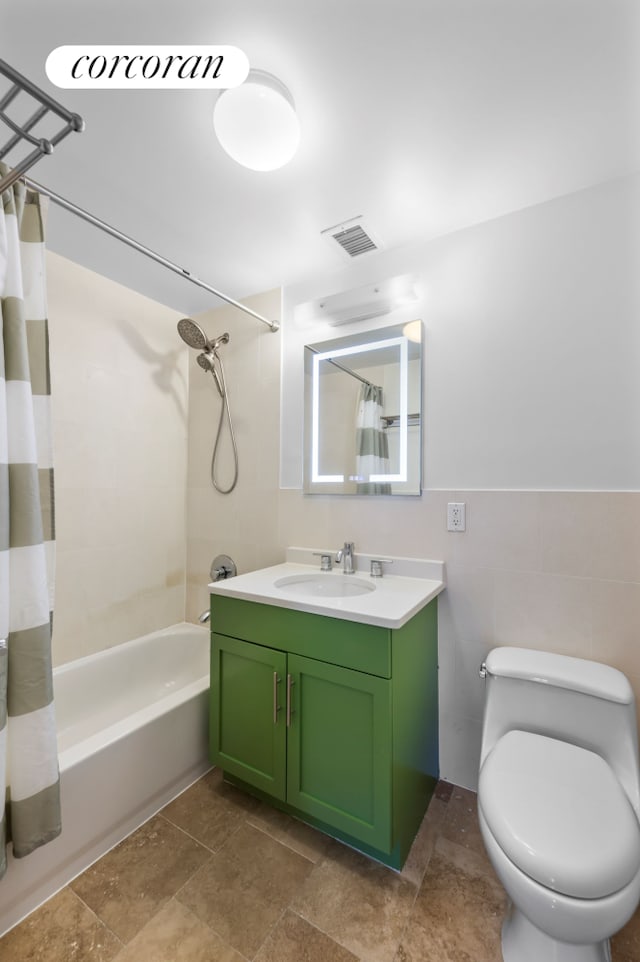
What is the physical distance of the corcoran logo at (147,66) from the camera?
0.99 metres

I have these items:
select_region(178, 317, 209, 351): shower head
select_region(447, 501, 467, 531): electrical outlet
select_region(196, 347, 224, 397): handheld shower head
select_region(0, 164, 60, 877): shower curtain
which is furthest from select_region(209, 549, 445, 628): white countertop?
select_region(178, 317, 209, 351): shower head

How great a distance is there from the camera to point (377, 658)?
1.19 m

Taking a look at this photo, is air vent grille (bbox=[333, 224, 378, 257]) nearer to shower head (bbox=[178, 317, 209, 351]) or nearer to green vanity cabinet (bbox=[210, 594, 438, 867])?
shower head (bbox=[178, 317, 209, 351])

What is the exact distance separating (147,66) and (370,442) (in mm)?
1377

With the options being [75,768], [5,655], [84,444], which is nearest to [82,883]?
[75,768]

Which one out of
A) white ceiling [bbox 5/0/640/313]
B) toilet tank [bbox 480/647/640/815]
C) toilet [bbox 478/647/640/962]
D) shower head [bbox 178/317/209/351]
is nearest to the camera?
toilet [bbox 478/647/640/962]

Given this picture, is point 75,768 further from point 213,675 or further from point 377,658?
point 377,658

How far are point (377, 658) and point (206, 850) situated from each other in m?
0.90

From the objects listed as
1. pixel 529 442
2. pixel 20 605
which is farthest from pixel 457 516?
pixel 20 605

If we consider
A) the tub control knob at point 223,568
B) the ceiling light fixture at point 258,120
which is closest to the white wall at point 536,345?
the ceiling light fixture at point 258,120

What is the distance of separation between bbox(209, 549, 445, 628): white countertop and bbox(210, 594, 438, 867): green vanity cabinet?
0.14 feet

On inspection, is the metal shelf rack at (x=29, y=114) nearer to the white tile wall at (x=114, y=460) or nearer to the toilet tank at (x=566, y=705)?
the white tile wall at (x=114, y=460)

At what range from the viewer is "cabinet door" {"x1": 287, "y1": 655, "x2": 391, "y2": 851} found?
1.18 meters

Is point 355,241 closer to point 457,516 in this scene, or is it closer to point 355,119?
point 355,119
